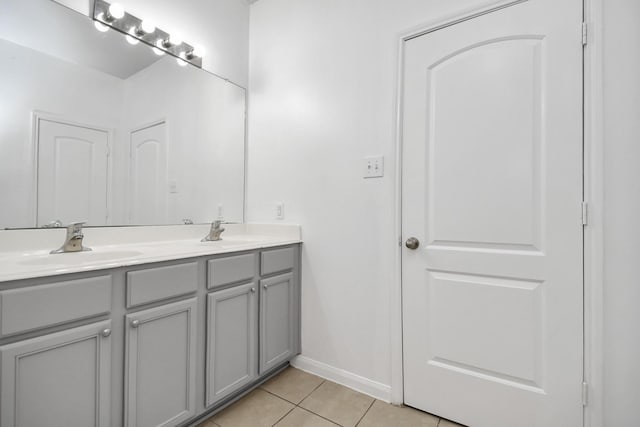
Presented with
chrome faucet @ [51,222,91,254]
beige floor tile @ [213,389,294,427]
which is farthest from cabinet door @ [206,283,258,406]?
chrome faucet @ [51,222,91,254]

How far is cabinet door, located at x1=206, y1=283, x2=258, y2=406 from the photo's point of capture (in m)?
1.42

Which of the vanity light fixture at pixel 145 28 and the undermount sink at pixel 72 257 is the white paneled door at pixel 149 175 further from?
the vanity light fixture at pixel 145 28

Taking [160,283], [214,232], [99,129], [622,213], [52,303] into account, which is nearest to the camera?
[52,303]

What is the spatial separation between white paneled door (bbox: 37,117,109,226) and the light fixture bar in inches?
22.9

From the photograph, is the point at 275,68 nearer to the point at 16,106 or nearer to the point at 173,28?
the point at 173,28

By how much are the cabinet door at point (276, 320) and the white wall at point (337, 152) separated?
0.11 m

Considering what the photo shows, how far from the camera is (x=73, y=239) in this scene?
1.33 m

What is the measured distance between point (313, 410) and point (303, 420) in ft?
0.31

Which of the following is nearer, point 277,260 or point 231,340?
point 231,340

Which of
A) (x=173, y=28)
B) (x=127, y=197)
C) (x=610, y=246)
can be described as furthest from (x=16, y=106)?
(x=610, y=246)

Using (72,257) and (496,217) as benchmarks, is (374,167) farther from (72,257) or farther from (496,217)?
(72,257)

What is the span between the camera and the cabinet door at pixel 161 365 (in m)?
1.14

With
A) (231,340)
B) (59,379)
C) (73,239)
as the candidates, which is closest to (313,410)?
(231,340)

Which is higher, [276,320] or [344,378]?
[276,320]
